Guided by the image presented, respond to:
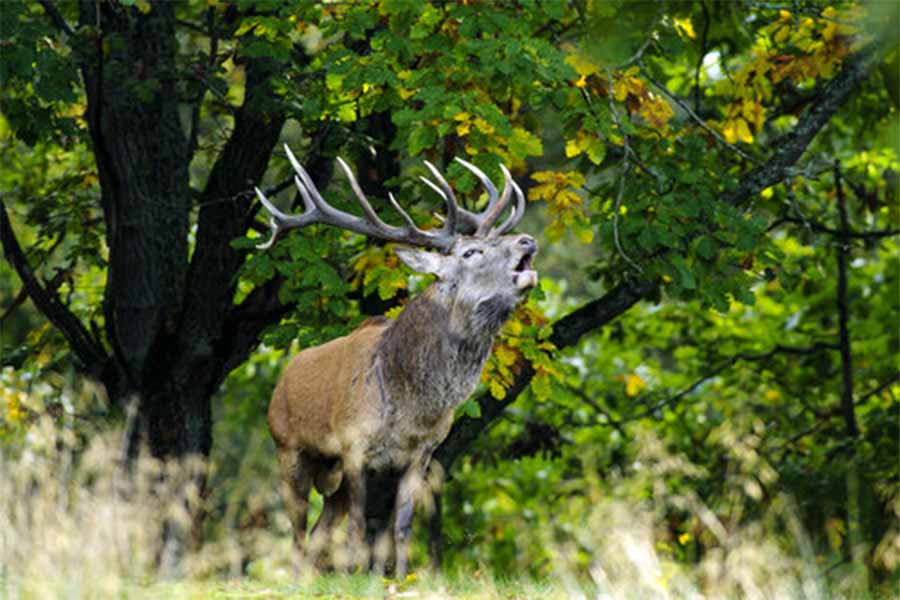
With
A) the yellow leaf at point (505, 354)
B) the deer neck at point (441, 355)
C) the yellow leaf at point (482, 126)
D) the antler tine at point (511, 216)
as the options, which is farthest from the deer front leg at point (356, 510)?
the yellow leaf at point (482, 126)

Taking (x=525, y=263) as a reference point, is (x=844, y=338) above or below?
below

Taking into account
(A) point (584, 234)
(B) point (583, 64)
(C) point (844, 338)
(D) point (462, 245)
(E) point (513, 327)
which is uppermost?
(B) point (583, 64)

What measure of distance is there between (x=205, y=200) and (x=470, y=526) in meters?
6.48

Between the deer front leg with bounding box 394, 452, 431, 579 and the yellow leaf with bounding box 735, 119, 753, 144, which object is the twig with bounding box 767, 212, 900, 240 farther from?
the deer front leg with bounding box 394, 452, 431, 579

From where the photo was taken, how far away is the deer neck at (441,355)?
314 inches

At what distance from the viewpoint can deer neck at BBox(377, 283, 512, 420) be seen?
26.2 feet

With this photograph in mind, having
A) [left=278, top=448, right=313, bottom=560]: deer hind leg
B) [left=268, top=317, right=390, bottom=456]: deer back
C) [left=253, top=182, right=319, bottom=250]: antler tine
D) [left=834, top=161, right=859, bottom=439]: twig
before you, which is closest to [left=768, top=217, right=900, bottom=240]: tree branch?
[left=834, top=161, right=859, bottom=439]: twig

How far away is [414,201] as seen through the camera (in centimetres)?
1055

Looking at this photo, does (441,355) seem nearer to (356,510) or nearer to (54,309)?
(356,510)

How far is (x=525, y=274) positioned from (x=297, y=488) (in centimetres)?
201

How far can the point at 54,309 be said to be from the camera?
11.0m

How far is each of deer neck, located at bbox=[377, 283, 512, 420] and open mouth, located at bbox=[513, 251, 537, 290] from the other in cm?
24

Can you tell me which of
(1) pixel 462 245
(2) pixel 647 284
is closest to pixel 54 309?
(1) pixel 462 245

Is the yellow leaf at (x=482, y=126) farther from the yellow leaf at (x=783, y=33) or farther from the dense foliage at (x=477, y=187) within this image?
the yellow leaf at (x=783, y=33)
